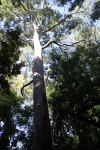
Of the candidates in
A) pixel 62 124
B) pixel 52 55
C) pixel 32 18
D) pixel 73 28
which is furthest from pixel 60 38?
pixel 62 124

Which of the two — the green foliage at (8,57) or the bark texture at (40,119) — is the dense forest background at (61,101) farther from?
the bark texture at (40,119)

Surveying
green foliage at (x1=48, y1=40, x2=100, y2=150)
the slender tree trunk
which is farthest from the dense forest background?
the slender tree trunk

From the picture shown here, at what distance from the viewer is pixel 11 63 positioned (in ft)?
29.4

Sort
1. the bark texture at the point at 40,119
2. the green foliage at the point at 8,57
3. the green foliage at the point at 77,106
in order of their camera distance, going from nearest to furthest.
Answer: the bark texture at the point at 40,119, the green foliage at the point at 8,57, the green foliage at the point at 77,106

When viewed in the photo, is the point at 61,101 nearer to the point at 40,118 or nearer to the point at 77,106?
the point at 77,106

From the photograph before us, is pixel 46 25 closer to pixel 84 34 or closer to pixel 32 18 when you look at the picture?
pixel 32 18

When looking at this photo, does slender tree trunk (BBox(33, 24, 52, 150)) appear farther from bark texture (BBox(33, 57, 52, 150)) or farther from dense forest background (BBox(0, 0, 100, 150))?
dense forest background (BBox(0, 0, 100, 150))

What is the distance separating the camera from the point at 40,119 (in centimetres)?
698

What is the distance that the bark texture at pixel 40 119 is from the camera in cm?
610

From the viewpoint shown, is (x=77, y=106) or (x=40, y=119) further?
(x=77, y=106)

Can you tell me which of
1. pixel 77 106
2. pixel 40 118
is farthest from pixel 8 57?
Result: pixel 77 106

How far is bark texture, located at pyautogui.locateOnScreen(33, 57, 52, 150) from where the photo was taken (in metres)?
6.10

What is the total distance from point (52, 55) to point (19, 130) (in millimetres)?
3722

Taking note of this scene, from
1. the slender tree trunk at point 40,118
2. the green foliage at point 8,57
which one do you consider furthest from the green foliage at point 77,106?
the green foliage at point 8,57
